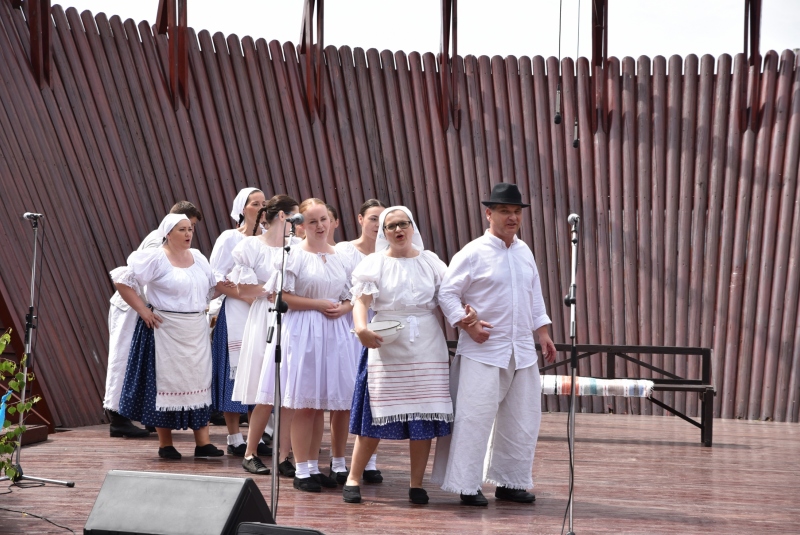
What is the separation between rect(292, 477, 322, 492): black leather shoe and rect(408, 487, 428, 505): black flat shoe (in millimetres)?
491

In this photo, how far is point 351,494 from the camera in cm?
442

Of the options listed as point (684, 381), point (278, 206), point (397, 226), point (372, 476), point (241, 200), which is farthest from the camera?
point (684, 381)

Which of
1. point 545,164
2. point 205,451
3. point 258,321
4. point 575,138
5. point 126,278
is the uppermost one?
point 575,138

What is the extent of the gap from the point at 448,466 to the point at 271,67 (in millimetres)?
4991

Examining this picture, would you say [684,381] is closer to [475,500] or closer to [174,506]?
[475,500]

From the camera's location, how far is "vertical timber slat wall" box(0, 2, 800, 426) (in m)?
8.04

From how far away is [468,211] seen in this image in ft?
28.3

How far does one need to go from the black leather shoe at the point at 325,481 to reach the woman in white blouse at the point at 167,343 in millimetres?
1118

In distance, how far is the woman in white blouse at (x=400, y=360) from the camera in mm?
4410

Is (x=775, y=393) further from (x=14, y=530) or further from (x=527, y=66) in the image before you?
(x=14, y=530)

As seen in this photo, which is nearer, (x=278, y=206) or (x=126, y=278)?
(x=278, y=206)

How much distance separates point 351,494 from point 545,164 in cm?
476

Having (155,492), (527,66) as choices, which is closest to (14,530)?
(155,492)

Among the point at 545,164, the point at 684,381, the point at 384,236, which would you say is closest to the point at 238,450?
the point at 384,236
